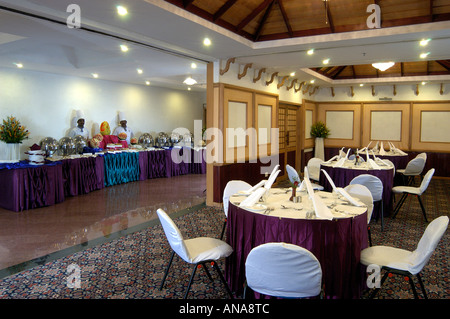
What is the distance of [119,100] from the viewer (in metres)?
10.5

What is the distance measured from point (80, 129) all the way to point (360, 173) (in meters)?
6.98

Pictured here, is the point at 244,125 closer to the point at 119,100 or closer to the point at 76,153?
the point at 76,153

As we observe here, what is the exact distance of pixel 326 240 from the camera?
269 centimetres

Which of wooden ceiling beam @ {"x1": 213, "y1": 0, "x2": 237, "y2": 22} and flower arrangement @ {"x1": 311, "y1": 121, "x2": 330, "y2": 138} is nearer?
wooden ceiling beam @ {"x1": 213, "y1": 0, "x2": 237, "y2": 22}

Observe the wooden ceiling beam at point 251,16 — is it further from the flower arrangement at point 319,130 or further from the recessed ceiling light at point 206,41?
the flower arrangement at point 319,130

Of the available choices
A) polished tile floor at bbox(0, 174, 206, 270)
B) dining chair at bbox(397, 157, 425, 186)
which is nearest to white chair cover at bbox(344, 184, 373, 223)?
polished tile floor at bbox(0, 174, 206, 270)

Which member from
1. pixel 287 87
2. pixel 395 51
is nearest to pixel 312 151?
pixel 287 87

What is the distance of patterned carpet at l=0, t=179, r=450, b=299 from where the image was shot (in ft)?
10.2

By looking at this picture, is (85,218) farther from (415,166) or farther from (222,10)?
(415,166)

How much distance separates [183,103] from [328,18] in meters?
8.89

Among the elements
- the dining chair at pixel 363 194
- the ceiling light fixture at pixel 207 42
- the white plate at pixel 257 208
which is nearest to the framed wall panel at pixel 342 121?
the ceiling light fixture at pixel 207 42

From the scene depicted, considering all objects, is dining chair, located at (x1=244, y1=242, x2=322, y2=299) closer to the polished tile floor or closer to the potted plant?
the polished tile floor

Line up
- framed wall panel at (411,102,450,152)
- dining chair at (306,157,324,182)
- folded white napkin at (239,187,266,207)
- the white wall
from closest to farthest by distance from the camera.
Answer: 1. folded white napkin at (239,187,266,207)
2. dining chair at (306,157,324,182)
3. the white wall
4. framed wall panel at (411,102,450,152)

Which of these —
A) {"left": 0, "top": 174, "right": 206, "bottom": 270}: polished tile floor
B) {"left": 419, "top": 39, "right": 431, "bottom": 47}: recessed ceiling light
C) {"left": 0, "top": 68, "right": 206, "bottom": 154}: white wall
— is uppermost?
{"left": 419, "top": 39, "right": 431, "bottom": 47}: recessed ceiling light
